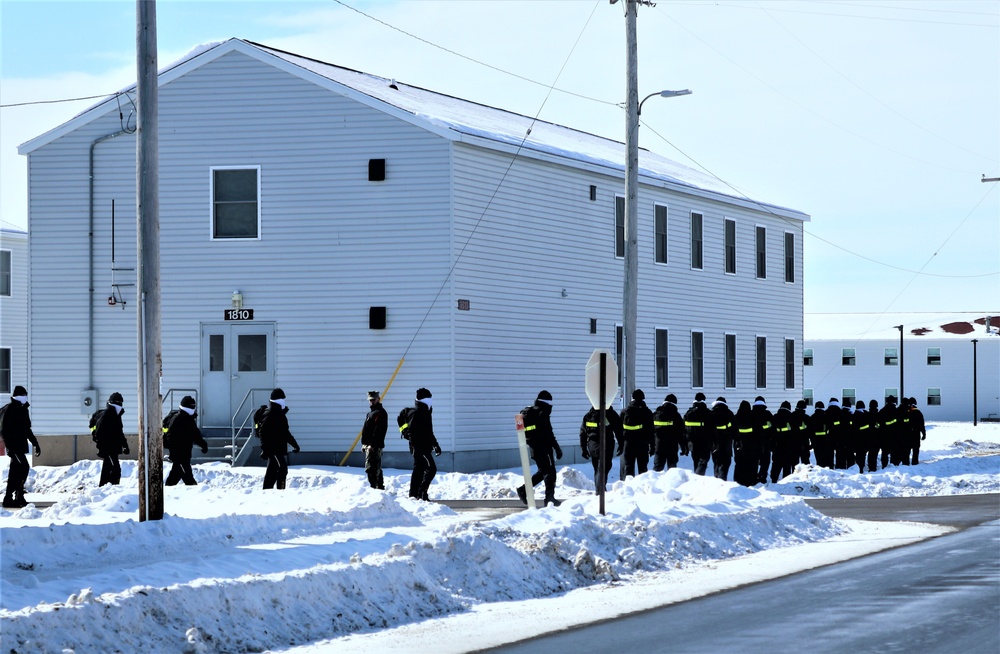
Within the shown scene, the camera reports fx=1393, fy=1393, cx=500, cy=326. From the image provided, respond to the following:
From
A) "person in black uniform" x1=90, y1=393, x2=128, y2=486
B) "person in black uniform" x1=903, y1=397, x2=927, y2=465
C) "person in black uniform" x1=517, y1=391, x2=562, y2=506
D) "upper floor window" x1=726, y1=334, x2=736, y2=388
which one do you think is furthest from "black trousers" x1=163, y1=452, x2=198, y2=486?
"upper floor window" x1=726, y1=334, x2=736, y2=388

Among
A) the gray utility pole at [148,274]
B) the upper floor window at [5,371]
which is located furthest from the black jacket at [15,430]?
the upper floor window at [5,371]

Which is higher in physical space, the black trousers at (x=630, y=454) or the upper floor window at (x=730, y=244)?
the upper floor window at (x=730, y=244)

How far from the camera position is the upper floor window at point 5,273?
147ft

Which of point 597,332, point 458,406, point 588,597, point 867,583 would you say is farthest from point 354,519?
point 597,332

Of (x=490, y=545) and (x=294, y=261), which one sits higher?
(x=294, y=261)

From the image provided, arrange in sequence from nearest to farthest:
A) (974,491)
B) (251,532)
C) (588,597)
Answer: (588,597), (251,532), (974,491)

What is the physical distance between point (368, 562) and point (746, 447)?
1420 centimetres

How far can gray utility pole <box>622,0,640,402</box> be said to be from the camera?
26141 mm

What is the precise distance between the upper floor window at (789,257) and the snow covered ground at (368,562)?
2141cm

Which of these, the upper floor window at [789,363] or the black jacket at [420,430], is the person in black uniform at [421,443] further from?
the upper floor window at [789,363]

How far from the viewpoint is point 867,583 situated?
506 inches

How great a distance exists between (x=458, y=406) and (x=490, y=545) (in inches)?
540

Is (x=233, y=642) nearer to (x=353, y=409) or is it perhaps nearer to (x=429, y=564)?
(x=429, y=564)

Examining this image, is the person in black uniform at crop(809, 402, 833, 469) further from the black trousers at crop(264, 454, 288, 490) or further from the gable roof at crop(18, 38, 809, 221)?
the black trousers at crop(264, 454, 288, 490)
